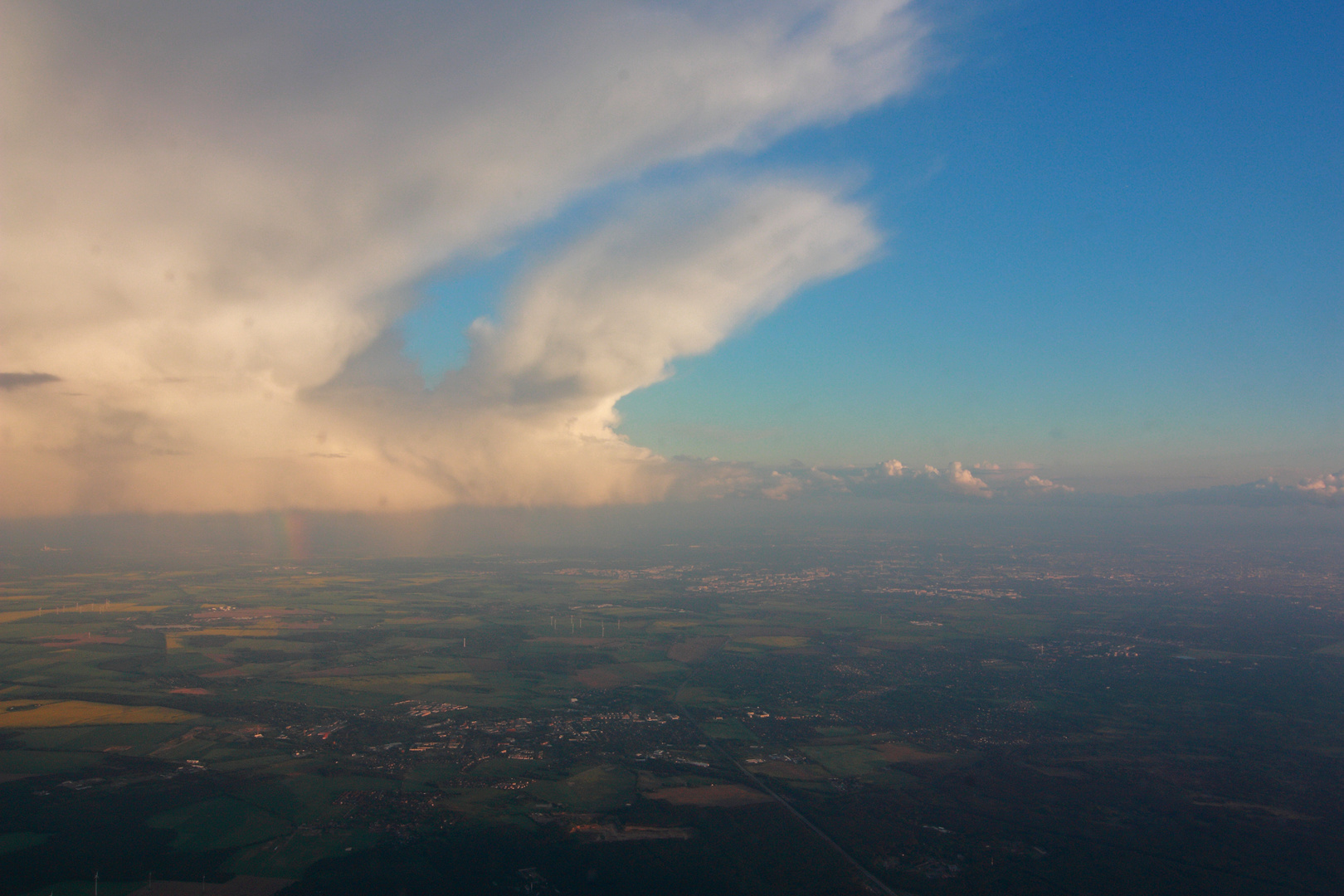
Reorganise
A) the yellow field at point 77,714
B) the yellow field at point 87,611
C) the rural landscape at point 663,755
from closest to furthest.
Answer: the rural landscape at point 663,755 < the yellow field at point 77,714 < the yellow field at point 87,611

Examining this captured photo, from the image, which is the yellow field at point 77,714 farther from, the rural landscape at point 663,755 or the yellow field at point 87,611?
the yellow field at point 87,611

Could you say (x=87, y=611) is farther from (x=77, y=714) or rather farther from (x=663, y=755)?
(x=663, y=755)

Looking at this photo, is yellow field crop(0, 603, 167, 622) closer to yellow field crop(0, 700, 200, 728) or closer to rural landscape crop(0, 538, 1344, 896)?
rural landscape crop(0, 538, 1344, 896)

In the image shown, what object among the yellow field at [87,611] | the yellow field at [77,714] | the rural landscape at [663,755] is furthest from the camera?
the yellow field at [87,611]

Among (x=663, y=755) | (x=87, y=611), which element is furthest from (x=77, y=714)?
(x=87, y=611)

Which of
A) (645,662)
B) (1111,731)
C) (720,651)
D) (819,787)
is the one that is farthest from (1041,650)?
(819,787)

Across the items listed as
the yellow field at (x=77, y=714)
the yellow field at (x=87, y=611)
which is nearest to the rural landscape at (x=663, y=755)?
the yellow field at (x=77, y=714)
